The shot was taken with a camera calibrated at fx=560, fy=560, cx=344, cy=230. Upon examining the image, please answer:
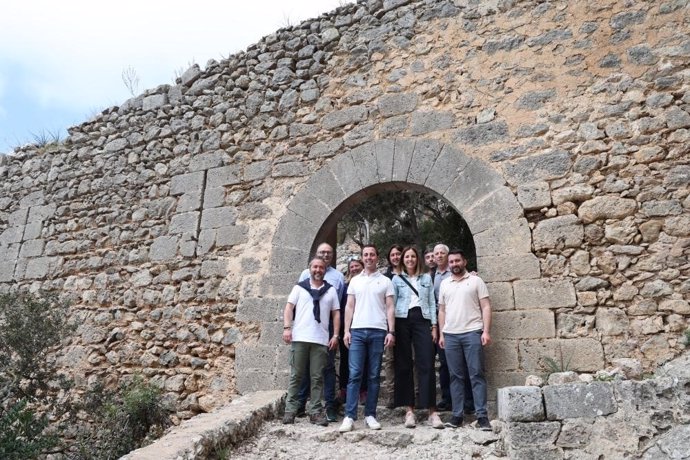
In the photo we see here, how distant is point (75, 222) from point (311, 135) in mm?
3208

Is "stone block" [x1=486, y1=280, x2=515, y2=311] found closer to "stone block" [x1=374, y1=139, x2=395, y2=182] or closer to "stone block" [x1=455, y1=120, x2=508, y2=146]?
"stone block" [x1=455, y1=120, x2=508, y2=146]

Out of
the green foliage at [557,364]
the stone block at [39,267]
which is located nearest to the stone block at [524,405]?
the green foliage at [557,364]

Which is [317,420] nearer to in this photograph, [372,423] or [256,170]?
[372,423]

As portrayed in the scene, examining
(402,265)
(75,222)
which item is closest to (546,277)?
(402,265)

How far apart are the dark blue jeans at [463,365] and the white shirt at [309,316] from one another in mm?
941

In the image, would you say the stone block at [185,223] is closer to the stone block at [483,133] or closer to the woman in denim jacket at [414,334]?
the woman in denim jacket at [414,334]

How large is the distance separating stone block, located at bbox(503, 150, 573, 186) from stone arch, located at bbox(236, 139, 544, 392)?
0.35ft

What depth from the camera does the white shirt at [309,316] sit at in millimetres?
4285

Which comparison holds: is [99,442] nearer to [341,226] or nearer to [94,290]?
[94,290]

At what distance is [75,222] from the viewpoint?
6.69 m

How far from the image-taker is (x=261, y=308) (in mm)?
5203

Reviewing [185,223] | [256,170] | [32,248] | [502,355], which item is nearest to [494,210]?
[502,355]

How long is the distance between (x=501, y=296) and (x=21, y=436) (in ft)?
13.8

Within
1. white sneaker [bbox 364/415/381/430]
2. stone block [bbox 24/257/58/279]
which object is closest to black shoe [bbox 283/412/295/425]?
white sneaker [bbox 364/415/381/430]
